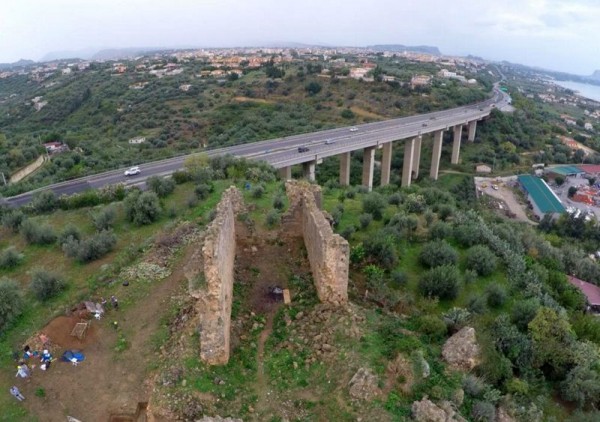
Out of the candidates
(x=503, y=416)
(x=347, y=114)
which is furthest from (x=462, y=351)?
(x=347, y=114)

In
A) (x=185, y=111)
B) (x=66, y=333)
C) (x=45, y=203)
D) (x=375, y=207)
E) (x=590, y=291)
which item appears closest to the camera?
(x=66, y=333)

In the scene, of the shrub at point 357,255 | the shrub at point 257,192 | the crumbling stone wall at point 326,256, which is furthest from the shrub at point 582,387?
the shrub at point 257,192

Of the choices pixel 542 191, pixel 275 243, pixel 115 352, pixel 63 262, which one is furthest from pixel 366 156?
pixel 115 352

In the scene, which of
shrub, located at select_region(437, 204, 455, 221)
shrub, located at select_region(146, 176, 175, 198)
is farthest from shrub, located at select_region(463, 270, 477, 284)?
shrub, located at select_region(146, 176, 175, 198)

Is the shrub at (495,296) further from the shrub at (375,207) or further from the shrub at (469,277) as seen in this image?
the shrub at (375,207)

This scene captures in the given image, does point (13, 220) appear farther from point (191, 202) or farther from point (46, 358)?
point (46, 358)

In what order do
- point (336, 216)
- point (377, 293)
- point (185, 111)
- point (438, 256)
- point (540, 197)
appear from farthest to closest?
point (185, 111) → point (540, 197) → point (336, 216) → point (438, 256) → point (377, 293)
